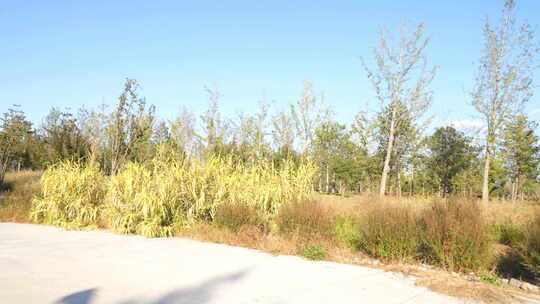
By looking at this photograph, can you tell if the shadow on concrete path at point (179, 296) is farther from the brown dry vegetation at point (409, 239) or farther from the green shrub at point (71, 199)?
the green shrub at point (71, 199)

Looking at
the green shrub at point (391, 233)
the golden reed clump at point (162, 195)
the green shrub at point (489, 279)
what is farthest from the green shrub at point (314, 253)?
the green shrub at point (489, 279)

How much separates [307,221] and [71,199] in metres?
5.79

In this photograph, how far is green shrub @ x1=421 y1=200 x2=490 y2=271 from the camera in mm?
5023

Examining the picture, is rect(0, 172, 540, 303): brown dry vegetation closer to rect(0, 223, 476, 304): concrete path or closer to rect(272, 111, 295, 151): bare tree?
rect(0, 223, 476, 304): concrete path

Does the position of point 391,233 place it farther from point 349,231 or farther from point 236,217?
point 236,217

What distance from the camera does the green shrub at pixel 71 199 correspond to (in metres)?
8.36

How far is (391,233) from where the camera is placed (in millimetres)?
5680

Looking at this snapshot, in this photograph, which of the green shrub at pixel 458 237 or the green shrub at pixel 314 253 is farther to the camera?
the green shrub at pixel 314 253

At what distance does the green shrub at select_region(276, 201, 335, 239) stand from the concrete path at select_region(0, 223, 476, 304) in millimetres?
812

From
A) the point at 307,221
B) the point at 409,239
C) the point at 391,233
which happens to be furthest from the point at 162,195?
the point at 409,239

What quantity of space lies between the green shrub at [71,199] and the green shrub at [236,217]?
3.33 m

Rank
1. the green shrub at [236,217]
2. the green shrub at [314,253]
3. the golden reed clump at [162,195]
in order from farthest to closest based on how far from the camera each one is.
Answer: the golden reed clump at [162,195], the green shrub at [236,217], the green shrub at [314,253]

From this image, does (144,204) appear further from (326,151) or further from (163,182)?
(326,151)

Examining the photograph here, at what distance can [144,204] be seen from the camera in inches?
287
